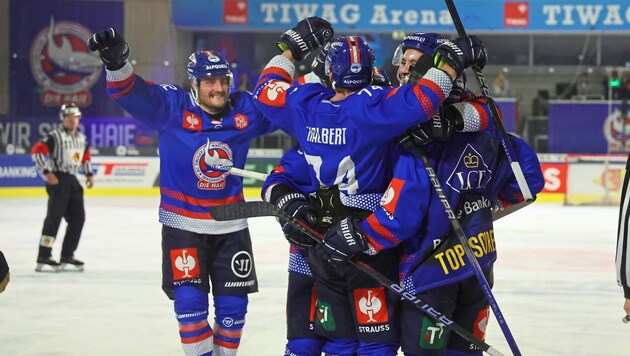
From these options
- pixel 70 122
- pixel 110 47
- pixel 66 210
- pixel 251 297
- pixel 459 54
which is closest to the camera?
pixel 459 54

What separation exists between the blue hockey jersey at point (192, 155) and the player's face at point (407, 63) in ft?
4.21

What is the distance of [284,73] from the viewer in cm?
372

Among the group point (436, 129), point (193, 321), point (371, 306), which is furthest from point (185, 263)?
point (436, 129)

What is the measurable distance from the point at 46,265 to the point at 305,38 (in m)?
5.13

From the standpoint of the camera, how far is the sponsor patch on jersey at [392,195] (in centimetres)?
328

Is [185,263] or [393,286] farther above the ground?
[393,286]

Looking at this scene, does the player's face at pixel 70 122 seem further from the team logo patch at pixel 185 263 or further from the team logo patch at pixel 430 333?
the team logo patch at pixel 430 333

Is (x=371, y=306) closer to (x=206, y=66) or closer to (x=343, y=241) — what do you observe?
(x=343, y=241)

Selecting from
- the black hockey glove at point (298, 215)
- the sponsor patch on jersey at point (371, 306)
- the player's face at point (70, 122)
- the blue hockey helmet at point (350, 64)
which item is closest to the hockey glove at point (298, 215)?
the black hockey glove at point (298, 215)

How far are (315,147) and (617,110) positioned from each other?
1424 cm

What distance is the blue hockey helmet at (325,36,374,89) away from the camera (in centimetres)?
345

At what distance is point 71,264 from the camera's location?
8367mm

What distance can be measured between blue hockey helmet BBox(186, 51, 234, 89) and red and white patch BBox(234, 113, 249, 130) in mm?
184

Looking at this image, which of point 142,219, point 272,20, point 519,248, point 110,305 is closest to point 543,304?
point 110,305
